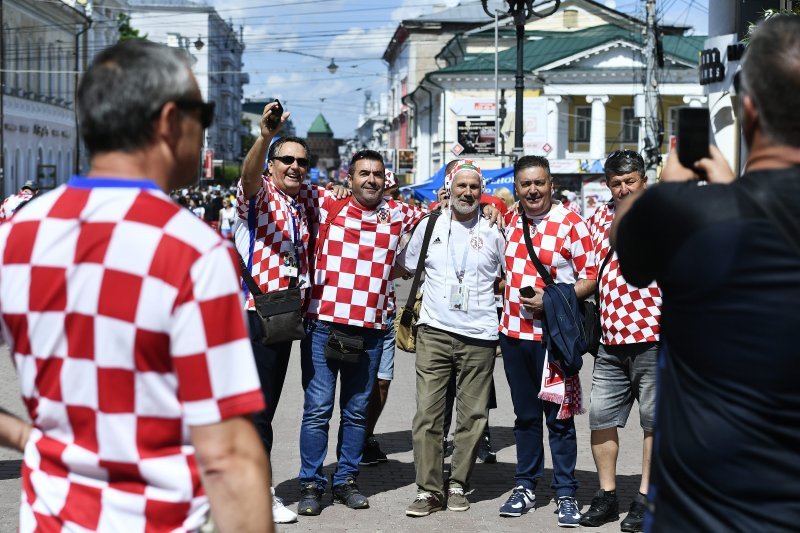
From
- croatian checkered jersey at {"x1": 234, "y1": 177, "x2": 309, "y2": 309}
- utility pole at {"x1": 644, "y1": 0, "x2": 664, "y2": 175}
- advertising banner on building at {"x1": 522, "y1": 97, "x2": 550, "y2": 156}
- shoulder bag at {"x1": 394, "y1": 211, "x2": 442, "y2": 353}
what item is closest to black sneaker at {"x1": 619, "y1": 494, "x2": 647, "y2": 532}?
shoulder bag at {"x1": 394, "y1": 211, "x2": 442, "y2": 353}

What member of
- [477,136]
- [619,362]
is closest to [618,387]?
[619,362]

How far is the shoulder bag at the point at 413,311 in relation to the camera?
7.23m

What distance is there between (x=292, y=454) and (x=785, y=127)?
20.9 feet

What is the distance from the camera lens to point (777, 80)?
2.52 m

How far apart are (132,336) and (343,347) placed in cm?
479

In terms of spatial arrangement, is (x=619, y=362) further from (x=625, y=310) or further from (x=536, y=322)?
(x=536, y=322)

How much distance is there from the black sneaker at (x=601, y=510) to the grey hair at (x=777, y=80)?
4589 millimetres

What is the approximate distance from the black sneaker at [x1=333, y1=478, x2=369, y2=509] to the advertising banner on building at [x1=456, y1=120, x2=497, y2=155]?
124ft

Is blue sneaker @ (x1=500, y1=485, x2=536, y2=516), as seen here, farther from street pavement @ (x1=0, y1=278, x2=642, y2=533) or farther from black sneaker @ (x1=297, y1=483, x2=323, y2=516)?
black sneaker @ (x1=297, y1=483, x2=323, y2=516)

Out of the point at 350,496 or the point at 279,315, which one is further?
the point at 350,496

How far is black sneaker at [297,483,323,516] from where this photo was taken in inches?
276

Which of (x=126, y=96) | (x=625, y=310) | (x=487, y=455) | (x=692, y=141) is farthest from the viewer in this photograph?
(x=487, y=455)

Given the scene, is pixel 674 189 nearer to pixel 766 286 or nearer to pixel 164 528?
pixel 766 286

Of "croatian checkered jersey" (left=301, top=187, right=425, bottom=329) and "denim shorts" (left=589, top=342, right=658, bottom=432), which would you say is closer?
"denim shorts" (left=589, top=342, right=658, bottom=432)
